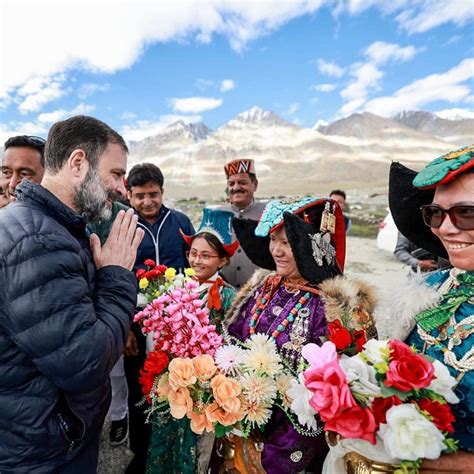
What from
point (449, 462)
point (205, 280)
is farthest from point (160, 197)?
point (449, 462)

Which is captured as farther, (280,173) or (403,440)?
(280,173)

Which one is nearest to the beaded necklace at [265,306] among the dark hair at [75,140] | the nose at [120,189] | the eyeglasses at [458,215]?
the eyeglasses at [458,215]

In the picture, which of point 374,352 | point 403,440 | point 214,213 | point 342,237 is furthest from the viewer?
point 214,213

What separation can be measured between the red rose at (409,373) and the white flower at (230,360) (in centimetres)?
82

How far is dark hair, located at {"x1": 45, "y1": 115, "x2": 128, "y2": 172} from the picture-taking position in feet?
5.57

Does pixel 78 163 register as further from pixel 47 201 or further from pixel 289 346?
pixel 289 346

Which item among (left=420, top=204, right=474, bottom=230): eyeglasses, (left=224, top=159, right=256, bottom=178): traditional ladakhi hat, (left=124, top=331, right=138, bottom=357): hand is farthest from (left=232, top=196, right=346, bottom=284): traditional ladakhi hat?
(left=224, top=159, right=256, bottom=178): traditional ladakhi hat

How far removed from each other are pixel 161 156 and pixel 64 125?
169 m

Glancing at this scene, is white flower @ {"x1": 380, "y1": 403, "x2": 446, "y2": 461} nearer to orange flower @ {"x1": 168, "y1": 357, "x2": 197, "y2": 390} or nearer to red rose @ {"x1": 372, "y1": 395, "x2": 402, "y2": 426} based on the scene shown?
red rose @ {"x1": 372, "y1": 395, "x2": 402, "y2": 426}

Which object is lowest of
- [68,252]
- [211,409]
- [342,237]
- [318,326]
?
[211,409]

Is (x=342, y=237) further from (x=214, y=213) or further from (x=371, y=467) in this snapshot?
(x=214, y=213)

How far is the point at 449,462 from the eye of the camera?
1219 millimetres

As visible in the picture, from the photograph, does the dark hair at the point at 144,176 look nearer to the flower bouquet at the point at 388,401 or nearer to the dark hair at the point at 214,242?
the dark hair at the point at 214,242

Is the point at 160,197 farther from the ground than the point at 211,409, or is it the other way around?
the point at 160,197
